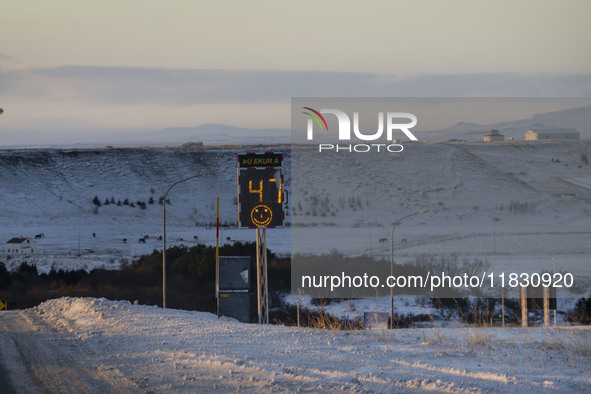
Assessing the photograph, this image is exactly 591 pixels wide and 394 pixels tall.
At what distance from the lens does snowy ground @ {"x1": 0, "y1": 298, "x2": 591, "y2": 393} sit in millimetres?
10773

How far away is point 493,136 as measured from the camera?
10800 centimetres

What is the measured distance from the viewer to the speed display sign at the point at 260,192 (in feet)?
67.1

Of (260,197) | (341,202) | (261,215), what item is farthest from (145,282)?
(341,202)

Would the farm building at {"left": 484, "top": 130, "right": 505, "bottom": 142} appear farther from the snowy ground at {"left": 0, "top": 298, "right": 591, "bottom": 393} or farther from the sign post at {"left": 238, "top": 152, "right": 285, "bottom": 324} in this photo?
the snowy ground at {"left": 0, "top": 298, "right": 591, "bottom": 393}

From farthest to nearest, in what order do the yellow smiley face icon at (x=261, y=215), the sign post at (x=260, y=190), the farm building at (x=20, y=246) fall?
1. the farm building at (x=20, y=246)
2. the yellow smiley face icon at (x=261, y=215)
3. the sign post at (x=260, y=190)

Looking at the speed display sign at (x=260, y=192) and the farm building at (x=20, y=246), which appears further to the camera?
the farm building at (x=20, y=246)

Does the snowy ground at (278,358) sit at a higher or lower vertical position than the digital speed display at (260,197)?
lower

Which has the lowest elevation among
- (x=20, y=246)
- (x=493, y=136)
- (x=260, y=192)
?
(x=20, y=246)

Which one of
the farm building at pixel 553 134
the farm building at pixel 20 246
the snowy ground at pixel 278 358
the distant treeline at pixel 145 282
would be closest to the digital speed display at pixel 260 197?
the snowy ground at pixel 278 358

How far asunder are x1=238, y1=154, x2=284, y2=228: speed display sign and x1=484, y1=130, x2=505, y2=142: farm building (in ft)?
295

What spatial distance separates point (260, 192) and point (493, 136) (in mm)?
92590

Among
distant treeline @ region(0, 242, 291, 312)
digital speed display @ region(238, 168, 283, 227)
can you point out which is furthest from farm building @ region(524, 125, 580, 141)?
digital speed display @ region(238, 168, 283, 227)

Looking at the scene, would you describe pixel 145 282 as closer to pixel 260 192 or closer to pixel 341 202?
pixel 260 192

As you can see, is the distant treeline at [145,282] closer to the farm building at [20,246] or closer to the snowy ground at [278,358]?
the farm building at [20,246]
